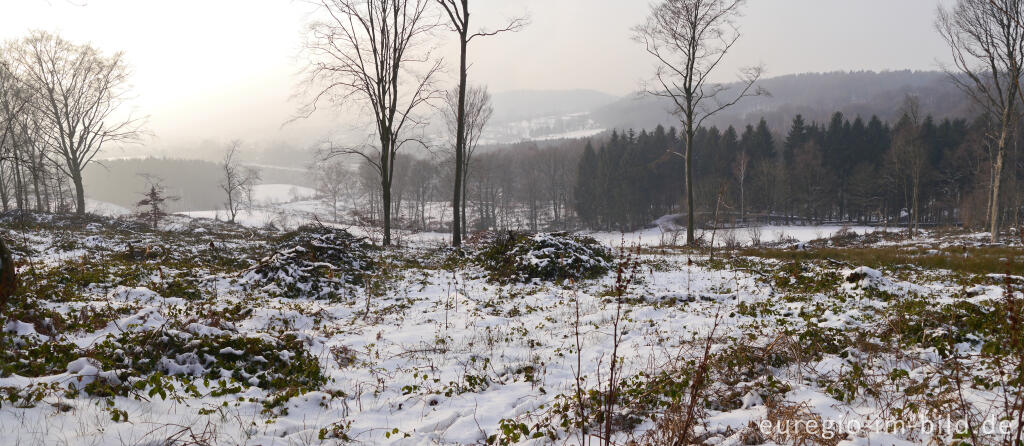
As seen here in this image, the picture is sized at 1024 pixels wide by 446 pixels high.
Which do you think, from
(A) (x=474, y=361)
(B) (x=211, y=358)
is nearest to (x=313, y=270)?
(B) (x=211, y=358)

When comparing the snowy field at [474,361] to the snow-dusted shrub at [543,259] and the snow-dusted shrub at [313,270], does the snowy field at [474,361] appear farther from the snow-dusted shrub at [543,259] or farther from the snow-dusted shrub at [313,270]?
the snow-dusted shrub at [543,259]

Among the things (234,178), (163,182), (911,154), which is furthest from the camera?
(163,182)

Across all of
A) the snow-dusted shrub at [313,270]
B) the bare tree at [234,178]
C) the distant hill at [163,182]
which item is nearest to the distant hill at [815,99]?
the bare tree at [234,178]

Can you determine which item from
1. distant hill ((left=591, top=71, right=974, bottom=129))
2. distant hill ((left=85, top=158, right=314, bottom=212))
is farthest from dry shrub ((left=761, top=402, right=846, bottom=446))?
distant hill ((left=85, top=158, right=314, bottom=212))

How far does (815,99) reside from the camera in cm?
14700

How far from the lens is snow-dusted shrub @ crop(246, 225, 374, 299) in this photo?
371 inches

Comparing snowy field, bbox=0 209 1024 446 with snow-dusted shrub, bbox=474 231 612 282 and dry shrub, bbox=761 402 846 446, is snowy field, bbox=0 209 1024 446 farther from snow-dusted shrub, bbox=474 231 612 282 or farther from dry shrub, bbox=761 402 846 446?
snow-dusted shrub, bbox=474 231 612 282

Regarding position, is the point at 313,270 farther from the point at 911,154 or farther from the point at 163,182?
the point at 163,182

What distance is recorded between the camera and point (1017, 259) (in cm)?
1155

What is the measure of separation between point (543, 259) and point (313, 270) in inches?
243

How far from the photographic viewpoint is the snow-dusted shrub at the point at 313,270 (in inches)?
371

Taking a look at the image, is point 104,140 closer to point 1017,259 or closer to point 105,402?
point 105,402

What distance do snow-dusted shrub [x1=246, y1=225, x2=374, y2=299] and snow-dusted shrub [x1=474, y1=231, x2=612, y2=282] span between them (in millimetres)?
3896

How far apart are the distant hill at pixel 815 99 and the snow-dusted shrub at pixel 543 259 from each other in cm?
10148
